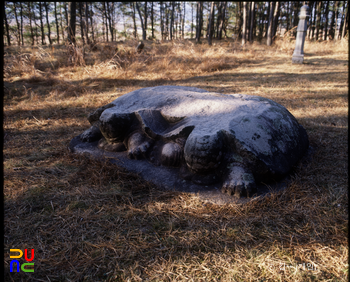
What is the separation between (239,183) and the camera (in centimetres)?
196

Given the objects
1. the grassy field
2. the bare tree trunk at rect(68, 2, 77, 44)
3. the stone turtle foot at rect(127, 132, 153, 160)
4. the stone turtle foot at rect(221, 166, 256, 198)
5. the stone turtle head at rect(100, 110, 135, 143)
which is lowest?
the grassy field

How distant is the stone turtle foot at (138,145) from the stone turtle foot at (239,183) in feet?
3.05

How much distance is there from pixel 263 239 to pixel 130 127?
1755 mm

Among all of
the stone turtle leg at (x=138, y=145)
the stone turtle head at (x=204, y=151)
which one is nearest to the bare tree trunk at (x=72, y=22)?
the stone turtle leg at (x=138, y=145)

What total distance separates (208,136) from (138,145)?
888 mm

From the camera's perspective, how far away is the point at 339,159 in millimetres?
2580

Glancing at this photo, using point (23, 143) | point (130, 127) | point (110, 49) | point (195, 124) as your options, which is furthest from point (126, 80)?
point (195, 124)

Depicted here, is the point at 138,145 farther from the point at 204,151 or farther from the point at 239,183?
the point at 239,183

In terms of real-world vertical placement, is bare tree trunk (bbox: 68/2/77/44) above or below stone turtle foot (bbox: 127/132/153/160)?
above

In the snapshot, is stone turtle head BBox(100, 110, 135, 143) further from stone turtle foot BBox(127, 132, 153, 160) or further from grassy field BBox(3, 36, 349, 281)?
grassy field BBox(3, 36, 349, 281)

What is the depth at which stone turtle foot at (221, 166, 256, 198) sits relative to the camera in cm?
196

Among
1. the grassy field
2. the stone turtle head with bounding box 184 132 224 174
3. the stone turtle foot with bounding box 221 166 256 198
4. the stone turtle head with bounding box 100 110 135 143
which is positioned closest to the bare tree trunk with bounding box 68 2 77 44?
the grassy field

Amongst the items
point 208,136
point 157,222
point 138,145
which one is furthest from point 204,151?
point 138,145

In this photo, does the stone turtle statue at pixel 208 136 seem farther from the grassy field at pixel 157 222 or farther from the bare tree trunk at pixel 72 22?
the bare tree trunk at pixel 72 22
